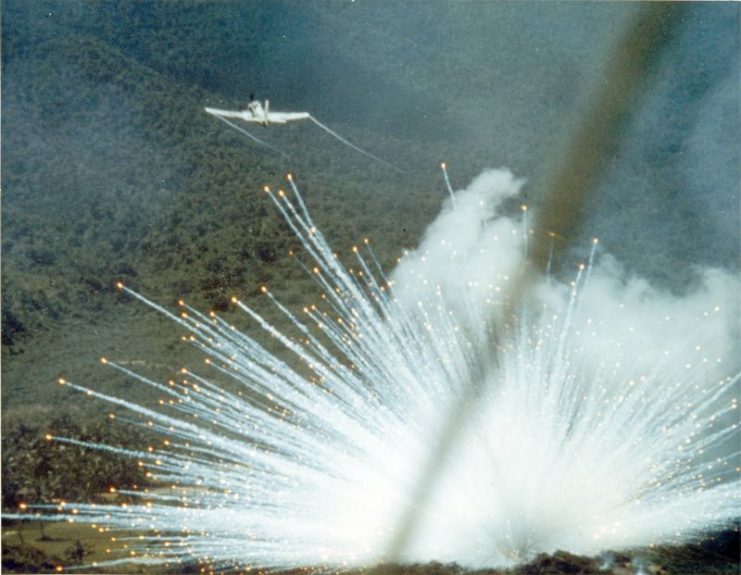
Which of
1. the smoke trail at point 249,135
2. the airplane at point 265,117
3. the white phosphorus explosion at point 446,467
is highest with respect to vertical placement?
the smoke trail at point 249,135

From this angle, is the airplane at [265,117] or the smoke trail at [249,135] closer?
the airplane at [265,117]

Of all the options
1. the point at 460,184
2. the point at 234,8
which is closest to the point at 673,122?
the point at 460,184

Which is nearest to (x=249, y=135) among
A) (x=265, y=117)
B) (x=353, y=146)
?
(x=353, y=146)

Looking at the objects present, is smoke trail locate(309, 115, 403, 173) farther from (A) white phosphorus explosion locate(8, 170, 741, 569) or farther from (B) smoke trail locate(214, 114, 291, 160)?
(A) white phosphorus explosion locate(8, 170, 741, 569)

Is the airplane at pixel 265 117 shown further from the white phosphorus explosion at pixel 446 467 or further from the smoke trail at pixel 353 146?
the white phosphorus explosion at pixel 446 467

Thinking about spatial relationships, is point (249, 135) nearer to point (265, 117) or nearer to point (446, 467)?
point (265, 117)

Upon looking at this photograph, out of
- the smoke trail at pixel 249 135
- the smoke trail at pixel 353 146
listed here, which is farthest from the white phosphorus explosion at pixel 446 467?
the smoke trail at pixel 249 135

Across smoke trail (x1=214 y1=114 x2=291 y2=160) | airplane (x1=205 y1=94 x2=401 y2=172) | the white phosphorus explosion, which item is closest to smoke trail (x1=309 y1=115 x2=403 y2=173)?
airplane (x1=205 y1=94 x2=401 y2=172)

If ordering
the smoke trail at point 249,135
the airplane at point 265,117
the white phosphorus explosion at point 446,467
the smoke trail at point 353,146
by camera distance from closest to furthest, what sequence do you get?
1. the white phosphorus explosion at point 446,467
2. the airplane at point 265,117
3. the smoke trail at point 353,146
4. the smoke trail at point 249,135

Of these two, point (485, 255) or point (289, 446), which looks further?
point (485, 255)

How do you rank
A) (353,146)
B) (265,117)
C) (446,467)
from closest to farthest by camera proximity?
(446,467), (265,117), (353,146)

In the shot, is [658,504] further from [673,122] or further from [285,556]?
[673,122]
